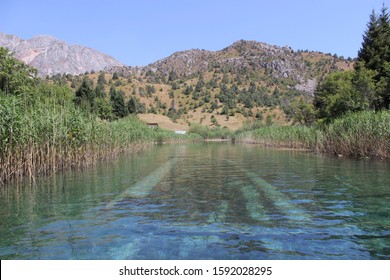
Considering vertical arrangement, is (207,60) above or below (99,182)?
above

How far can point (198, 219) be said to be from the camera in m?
8.05

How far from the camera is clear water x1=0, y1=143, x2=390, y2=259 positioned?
20.0 feet

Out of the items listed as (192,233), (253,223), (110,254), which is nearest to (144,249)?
(110,254)

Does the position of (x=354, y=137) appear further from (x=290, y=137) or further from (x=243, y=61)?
(x=243, y=61)

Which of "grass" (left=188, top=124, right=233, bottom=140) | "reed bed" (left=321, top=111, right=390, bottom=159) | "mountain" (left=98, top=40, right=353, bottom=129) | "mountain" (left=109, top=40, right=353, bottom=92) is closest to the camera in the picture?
"reed bed" (left=321, top=111, right=390, bottom=159)

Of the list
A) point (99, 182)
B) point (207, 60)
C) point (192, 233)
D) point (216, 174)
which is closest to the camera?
point (192, 233)

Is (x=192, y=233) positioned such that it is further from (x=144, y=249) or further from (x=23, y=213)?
(x=23, y=213)

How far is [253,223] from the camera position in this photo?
768 cm

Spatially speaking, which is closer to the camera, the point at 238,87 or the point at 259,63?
the point at 238,87

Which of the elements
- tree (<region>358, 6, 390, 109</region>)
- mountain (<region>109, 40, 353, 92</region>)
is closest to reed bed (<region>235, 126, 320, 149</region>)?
tree (<region>358, 6, 390, 109</region>)

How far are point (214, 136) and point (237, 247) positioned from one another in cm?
7859

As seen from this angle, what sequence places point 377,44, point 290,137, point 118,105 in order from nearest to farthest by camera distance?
point 290,137, point 377,44, point 118,105

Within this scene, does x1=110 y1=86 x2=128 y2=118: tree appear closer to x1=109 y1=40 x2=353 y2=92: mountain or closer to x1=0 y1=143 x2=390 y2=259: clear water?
x1=109 y1=40 x2=353 y2=92: mountain

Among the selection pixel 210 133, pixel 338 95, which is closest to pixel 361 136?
pixel 338 95
